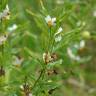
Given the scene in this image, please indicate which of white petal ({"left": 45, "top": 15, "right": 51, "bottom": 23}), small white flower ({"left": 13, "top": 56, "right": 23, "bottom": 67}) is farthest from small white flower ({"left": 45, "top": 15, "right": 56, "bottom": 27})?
small white flower ({"left": 13, "top": 56, "right": 23, "bottom": 67})

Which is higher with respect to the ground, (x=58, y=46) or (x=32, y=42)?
(x=32, y=42)

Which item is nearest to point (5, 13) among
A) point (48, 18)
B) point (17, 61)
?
point (48, 18)

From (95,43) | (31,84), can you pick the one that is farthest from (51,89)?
(95,43)

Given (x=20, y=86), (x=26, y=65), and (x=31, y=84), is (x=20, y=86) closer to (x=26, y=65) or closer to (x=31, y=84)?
(x=31, y=84)

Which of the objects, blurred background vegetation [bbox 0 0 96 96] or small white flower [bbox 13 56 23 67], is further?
small white flower [bbox 13 56 23 67]

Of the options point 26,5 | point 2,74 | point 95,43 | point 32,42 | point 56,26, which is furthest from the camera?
point 95,43

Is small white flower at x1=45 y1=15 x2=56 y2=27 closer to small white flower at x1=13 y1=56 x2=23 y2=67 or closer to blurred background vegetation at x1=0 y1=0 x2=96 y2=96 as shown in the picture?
blurred background vegetation at x1=0 y1=0 x2=96 y2=96

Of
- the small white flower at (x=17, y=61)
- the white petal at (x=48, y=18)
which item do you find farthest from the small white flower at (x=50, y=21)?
the small white flower at (x=17, y=61)

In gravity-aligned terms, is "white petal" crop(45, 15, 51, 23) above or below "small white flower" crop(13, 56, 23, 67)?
below
